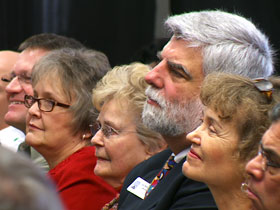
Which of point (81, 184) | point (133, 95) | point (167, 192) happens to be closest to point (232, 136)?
point (167, 192)

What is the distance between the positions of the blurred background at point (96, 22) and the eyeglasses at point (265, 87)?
3.20 metres

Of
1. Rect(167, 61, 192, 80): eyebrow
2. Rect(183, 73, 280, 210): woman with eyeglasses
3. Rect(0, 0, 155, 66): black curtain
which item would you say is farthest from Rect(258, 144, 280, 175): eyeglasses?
Rect(0, 0, 155, 66): black curtain

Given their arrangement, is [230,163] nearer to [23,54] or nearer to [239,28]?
[239,28]

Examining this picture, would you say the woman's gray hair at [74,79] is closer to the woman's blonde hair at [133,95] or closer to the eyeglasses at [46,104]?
the eyeglasses at [46,104]

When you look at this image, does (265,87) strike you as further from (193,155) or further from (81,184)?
(81,184)

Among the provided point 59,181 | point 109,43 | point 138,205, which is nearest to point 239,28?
point 138,205

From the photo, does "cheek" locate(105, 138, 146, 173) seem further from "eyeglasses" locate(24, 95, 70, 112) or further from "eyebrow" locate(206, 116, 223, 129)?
"eyebrow" locate(206, 116, 223, 129)

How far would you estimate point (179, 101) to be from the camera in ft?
9.62

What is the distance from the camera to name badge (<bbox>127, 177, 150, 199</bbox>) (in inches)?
123

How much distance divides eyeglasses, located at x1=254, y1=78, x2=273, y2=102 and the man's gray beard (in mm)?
580

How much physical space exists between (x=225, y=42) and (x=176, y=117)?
16.5 inches

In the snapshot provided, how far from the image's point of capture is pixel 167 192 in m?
2.70

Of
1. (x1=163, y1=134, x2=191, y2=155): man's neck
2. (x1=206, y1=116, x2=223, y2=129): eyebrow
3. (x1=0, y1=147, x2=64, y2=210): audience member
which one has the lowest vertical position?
(x1=163, y1=134, x2=191, y2=155): man's neck

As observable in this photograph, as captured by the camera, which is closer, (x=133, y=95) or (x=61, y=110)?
(x=133, y=95)
